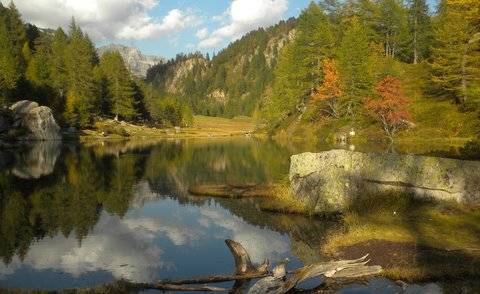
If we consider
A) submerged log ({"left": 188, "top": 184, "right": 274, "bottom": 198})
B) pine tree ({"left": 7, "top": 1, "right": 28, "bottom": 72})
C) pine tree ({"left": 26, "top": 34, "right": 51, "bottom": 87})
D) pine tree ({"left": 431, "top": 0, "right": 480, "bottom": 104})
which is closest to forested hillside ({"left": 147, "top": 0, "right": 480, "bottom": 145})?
pine tree ({"left": 431, "top": 0, "right": 480, "bottom": 104})

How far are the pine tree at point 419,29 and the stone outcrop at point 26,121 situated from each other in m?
89.1

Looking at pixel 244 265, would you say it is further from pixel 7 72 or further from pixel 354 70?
pixel 7 72


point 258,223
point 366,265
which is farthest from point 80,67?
point 366,265

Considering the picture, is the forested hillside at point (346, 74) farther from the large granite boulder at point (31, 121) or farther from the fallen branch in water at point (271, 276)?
the fallen branch in water at point (271, 276)

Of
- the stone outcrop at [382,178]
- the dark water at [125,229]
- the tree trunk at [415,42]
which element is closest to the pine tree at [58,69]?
the dark water at [125,229]

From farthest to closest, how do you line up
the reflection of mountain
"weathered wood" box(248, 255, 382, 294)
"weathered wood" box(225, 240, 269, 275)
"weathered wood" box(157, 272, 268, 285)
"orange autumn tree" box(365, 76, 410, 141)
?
1. "orange autumn tree" box(365, 76, 410, 141)
2. the reflection of mountain
3. "weathered wood" box(225, 240, 269, 275)
4. "weathered wood" box(157, 272, 268, 285)
5. "weathered wood" box(248, 255, 382, 294)

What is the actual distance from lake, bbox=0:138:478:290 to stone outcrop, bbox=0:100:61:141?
4820 cm

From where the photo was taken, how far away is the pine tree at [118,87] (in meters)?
138

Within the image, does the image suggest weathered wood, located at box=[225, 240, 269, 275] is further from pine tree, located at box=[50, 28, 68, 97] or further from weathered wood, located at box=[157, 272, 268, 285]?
pine tree, located at box=[50, 28, 68, 97]

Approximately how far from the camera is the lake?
21172mm

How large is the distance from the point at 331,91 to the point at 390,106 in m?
20.5

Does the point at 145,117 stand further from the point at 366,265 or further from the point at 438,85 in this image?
the point at 366,265

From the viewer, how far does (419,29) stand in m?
119

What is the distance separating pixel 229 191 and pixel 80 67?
331ft
